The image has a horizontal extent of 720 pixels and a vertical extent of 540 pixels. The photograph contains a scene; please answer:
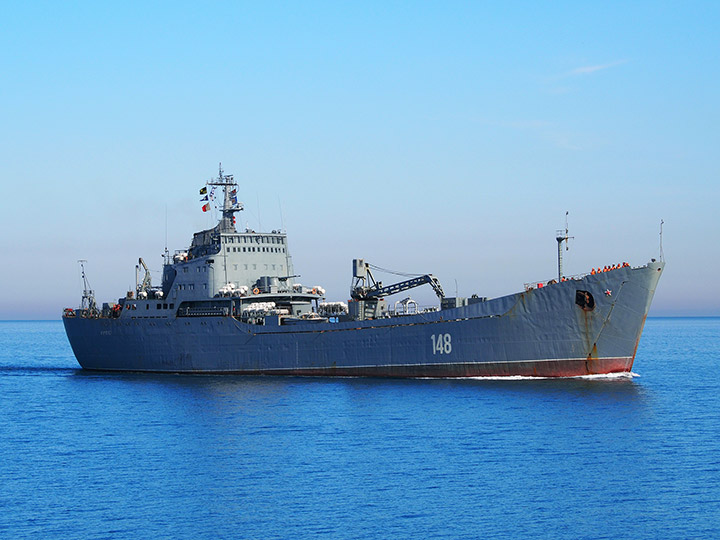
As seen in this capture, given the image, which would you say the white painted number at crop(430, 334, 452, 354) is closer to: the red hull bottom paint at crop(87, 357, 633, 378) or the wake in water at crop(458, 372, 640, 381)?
the red hull bottom paint at crop(87, 357, 633, 378)

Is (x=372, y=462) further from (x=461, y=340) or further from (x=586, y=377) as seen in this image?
(x=586, y=377)

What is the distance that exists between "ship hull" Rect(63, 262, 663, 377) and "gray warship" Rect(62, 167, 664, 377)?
6cm

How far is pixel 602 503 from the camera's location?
22.5 metres

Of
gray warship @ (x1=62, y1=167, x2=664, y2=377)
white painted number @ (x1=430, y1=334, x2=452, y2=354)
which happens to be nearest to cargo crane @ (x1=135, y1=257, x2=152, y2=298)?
gray warship @ (x1=62, y1=167, x2=664, y2=377)

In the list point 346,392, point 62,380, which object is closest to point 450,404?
point 346,392

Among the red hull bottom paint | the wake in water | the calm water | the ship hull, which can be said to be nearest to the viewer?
the calm water

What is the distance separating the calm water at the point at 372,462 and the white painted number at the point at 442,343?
166cm

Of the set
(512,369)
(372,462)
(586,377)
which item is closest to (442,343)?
(512,369)

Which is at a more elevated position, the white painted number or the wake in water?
the white painted number

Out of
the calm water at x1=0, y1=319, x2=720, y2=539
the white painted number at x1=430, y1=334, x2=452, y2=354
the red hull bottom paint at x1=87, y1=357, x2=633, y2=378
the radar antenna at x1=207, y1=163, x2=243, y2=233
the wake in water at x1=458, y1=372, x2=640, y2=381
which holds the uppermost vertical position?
the radar antenna at x1=207, y1=163, x2=243, y2=233

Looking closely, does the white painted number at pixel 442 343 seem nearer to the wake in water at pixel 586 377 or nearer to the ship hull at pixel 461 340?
the ship hull at pixel 461 340

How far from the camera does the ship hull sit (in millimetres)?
39875

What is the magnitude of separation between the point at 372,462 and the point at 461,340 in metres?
16.1

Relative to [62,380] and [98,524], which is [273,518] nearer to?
[98,524]
